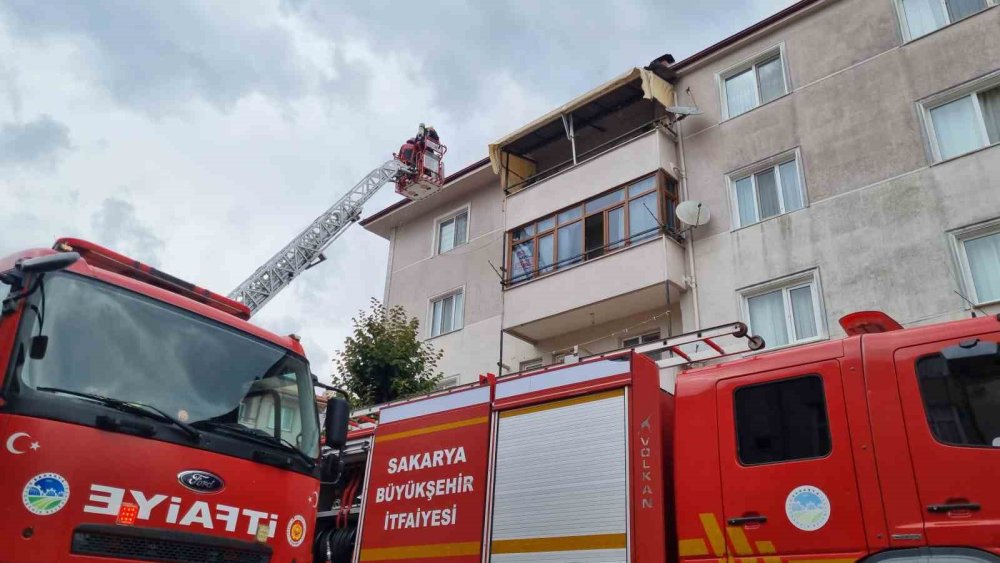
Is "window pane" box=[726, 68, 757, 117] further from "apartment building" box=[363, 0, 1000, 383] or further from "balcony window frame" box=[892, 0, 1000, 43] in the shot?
"balcony window frame" box=[892, 0, 1000, 43]

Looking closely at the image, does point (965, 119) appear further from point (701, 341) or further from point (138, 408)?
point (138, 408)

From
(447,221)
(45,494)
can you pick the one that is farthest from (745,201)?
(45,494)

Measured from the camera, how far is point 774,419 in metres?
5.91

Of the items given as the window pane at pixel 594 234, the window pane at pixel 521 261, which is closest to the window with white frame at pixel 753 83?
the window pane at pixel 594 234

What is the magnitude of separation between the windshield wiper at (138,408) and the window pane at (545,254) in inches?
488

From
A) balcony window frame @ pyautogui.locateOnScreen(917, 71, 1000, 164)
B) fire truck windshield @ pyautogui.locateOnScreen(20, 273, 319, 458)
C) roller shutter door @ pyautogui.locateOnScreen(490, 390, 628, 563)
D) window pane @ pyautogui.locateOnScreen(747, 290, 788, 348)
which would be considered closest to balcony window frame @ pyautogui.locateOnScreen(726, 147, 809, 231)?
window pane @ pyautogui.locateOnScreen(747, 290, 788, 348)

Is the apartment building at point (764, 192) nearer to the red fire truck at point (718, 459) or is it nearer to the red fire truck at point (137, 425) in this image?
the red fire truck at point (718, 459)

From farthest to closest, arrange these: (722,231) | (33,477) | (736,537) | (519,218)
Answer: (519,218) → (722,231) → (736,537) → (33,477)

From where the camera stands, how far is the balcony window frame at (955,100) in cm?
1290

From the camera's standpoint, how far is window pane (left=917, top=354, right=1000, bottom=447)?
493 cm

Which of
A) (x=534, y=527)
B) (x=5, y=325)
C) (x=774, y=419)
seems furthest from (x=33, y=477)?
(x=774, y=419)

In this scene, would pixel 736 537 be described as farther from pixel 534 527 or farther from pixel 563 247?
pixel 563 247

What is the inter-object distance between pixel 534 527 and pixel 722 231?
400 inches

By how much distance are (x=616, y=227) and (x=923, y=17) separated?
671 cm
